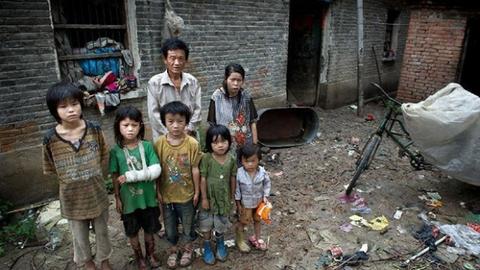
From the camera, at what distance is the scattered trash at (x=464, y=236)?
3139mm

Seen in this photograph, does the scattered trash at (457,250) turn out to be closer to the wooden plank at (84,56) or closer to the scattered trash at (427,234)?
the scattered trash at (427,234)

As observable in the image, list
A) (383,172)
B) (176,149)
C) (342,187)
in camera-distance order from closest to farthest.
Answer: (176,149), (342,187), (383,172)

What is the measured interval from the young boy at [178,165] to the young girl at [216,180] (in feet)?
0.26

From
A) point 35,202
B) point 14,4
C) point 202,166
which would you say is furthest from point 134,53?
point 202,166

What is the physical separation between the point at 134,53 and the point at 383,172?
4.02 meters

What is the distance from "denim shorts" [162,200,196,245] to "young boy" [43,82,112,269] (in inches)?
20.7

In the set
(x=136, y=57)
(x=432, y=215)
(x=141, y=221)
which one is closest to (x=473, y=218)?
(x=432, y=215)

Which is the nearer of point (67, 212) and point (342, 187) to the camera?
point (67, 212)

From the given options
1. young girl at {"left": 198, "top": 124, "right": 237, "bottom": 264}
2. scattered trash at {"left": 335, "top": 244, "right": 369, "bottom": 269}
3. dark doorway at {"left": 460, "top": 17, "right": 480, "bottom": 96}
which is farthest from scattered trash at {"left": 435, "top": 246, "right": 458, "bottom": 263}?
dark doorway at {"left": 460, "top": 17, "right": 480, "bottom": 96}

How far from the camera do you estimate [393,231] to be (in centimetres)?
345

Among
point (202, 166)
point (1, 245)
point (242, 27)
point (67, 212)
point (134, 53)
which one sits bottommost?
point (1, 245)

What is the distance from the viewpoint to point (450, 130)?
3432mm

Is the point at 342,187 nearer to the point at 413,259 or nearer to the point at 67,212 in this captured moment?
the point at 413,259

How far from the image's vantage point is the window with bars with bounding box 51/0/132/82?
390cm
